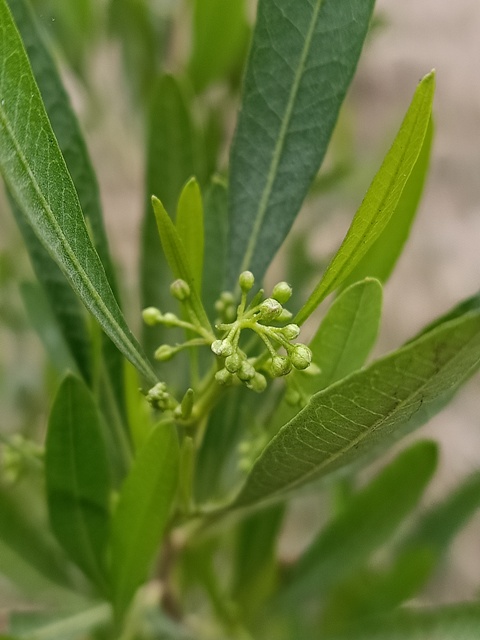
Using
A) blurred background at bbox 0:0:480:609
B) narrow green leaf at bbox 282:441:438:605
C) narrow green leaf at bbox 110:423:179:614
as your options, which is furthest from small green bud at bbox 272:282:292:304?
blurred background at bbox 0:0:480:609

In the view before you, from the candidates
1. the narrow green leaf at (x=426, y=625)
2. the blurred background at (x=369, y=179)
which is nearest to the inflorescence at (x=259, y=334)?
the narrow green leaf at (x=426, y=625)

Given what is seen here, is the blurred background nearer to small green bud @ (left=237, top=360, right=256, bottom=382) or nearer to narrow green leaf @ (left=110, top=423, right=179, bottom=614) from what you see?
narrow green leaf @ (left=110, top=423, right=179, bottom=614)

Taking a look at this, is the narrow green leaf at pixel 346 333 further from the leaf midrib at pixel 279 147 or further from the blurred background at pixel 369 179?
the blurred background at pixel 369 179

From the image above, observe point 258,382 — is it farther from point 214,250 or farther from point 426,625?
point 426,625

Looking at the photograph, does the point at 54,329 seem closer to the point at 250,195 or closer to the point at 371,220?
the point at 250,195

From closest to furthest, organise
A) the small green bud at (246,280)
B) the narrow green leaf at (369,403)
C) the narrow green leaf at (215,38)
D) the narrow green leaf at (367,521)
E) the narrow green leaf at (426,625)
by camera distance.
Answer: the narrow green leaf at (369,403), the small green bud at (246,280), the narrow green leaf at (426,625), the narrow green leaf at (367,521), the narrow green leaf at (215,38)
